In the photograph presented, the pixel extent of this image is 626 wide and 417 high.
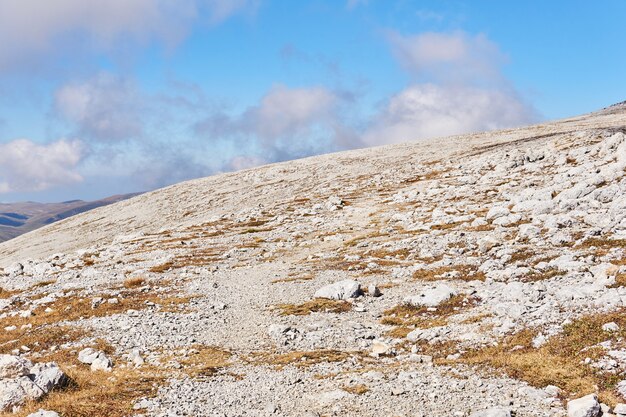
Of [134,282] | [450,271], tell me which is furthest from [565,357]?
[134,282]

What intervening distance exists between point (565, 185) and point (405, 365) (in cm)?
3801

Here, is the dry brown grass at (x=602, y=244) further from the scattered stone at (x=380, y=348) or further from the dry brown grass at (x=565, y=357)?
the scattered stone at (x=380, y=348)

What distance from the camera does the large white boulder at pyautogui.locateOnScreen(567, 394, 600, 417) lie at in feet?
41.5

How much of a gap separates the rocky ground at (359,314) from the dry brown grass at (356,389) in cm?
10

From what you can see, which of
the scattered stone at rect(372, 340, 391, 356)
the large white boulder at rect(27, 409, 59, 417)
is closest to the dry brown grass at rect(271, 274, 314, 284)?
the scattered stone at rect(372, 340, 391, 356)

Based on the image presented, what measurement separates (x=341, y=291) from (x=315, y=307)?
2.32 metres

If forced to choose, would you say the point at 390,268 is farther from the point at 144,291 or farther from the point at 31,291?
the point at 31,291

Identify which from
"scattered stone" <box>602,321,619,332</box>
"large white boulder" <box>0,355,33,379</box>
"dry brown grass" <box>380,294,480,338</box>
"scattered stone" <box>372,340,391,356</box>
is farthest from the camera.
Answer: "dry brown grass" <box>380,294,480,338</box>

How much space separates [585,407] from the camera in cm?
1274

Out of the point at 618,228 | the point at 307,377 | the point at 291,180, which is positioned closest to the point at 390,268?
the point at 618,228

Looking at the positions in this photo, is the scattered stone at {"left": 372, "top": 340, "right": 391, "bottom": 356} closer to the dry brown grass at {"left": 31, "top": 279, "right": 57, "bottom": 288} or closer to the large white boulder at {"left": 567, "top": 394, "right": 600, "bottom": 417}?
the large white boulder at {"left": 567, "top": 394, "right": 600, "bottom": 417}

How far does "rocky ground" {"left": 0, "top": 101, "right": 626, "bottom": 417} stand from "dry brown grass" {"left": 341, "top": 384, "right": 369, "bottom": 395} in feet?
0.32

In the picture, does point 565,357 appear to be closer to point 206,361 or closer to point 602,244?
point 206,361

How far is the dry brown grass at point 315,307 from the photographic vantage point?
26734 mm
